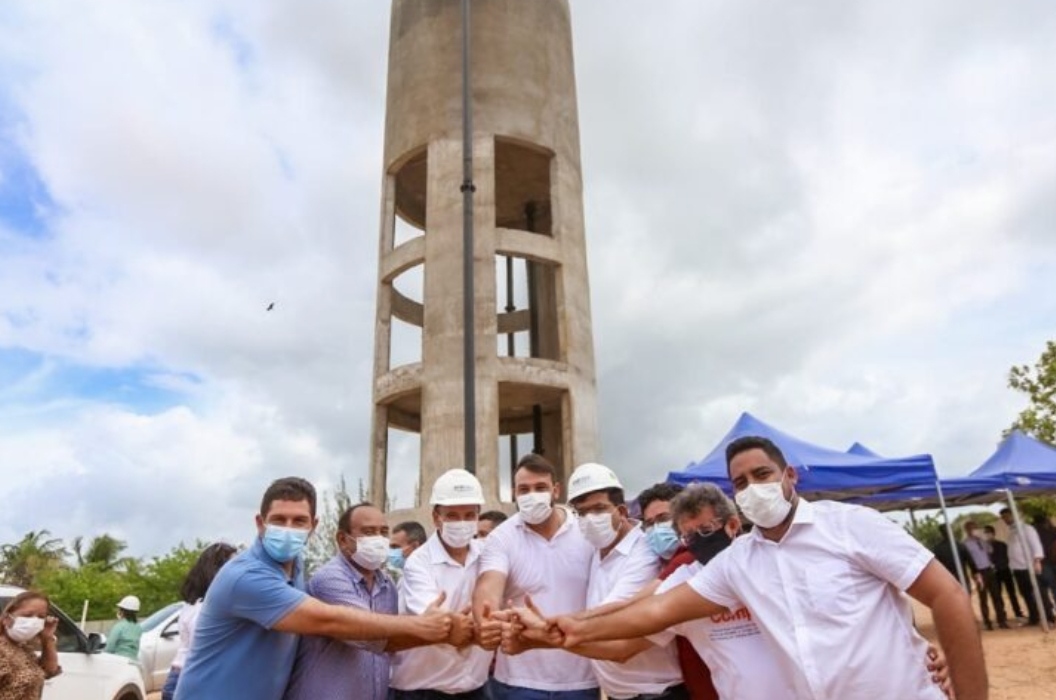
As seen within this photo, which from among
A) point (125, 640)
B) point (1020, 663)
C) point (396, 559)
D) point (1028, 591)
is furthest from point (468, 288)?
point (1028, 591)

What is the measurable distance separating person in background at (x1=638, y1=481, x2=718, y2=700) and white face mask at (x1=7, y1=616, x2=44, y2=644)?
13.2ft

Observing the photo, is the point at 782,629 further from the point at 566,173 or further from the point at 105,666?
the point at 566,173

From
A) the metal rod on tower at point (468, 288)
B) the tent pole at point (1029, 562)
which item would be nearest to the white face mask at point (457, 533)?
the metal rod on tower at point (468, 288)

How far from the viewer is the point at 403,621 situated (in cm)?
343

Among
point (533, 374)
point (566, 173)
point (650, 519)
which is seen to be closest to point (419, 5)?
point (566, 173)

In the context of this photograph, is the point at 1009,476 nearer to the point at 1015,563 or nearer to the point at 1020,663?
the point at 1015,563

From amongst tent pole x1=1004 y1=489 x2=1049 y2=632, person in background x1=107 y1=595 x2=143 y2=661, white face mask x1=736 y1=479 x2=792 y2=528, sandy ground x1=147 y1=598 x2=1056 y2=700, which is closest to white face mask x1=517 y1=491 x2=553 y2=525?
white face mask x1=736 y1=479 x2=792 y2=528

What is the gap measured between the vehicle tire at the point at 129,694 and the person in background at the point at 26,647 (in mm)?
2940

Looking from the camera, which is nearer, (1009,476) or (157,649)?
(157,649)

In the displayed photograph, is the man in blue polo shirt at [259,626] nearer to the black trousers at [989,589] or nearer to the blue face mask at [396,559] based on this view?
the blue face mask at [396,559]

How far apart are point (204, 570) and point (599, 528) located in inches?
132

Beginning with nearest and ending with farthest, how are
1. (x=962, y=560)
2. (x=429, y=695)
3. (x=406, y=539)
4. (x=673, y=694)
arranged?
(x=673, y=694) < (x=429, y=695) < (x=406, y=539) < (x=962, y=560)

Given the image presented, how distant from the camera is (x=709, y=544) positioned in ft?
11.3

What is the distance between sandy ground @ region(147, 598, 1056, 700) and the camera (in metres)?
8.44
